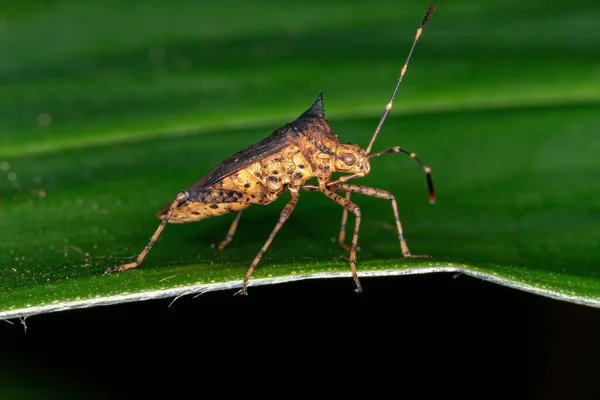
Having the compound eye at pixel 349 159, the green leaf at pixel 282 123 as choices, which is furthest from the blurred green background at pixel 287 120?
the compound eye at pixel 349 159

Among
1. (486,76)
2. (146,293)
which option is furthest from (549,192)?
(146,293)

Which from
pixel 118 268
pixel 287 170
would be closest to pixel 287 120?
pixel 287 170

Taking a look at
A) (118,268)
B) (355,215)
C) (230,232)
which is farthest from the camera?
(230,232)

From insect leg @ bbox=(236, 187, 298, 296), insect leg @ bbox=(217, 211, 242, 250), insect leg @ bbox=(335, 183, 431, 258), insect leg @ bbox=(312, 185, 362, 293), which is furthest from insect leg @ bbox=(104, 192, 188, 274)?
insect leg @ bbox=(335, 183, 431, 258)

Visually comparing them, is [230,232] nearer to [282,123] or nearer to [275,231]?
[275,231]

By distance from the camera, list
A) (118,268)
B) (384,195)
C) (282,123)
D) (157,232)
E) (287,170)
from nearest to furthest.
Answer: (118,268), (157,232), (384,195), (287,170), (282,123)

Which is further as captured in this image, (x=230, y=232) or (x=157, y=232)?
(x=230, y=232)

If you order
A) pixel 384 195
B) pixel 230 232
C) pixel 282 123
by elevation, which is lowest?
pixel 230 232
